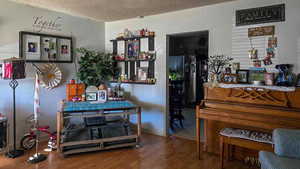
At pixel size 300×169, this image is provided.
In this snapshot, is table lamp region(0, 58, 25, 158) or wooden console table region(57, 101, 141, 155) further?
Result: wooden console table region(57, 101, 141, 155)

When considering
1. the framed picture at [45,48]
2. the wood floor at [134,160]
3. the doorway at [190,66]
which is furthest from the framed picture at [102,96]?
the doorway at [190,66]

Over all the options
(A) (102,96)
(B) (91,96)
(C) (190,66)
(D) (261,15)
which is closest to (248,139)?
(D) (261,15)

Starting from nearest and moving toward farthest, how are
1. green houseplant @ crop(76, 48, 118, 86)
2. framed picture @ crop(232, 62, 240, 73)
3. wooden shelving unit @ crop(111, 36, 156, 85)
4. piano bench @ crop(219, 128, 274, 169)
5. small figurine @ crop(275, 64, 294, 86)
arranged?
piano bench @ crop(219, 128, 274, 169)
small figurine @ crop(275, 64, 294, 86)
framed picture @ crop(232, 62, 240, 73)
green houseplant @ crop(76, 48, 118, 86)
wooden shelving unit @ crop(111, 36, 156, 85)

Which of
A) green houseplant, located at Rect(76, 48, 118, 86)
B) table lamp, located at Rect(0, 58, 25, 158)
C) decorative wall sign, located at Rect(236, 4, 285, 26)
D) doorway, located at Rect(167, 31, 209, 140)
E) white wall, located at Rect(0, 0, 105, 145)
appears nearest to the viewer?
decorative wall sign, located at Rect(236, 4, 285, 26)

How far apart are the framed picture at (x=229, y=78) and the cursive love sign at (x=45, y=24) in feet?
10.2

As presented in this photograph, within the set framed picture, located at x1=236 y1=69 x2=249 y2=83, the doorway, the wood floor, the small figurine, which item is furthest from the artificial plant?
the doorway

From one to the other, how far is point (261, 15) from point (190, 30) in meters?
1.13

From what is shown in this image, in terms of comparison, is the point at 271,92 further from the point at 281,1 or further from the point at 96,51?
the point at 96,51

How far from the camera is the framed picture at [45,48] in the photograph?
3619mm

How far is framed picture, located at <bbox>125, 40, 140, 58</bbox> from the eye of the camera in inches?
175

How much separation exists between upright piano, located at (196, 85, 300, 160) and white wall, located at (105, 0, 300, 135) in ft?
1.80

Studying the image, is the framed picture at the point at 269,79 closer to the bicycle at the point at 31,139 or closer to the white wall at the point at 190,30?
the white wall at the point at 190,30

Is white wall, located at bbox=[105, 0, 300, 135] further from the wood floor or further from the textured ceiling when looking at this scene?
the wood floor

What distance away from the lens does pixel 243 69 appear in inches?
127
